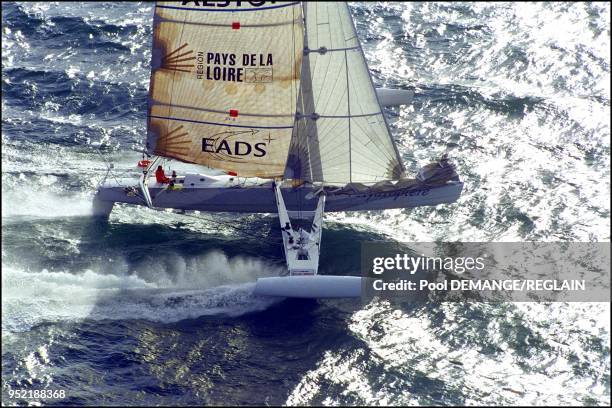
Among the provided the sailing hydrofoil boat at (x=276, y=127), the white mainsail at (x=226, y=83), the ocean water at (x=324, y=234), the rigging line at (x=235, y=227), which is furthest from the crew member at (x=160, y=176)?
the rigging line at (x=235, y=227)

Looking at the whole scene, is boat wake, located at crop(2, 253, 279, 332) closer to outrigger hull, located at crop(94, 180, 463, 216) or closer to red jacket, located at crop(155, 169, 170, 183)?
outrigger hull, located at crop(94, 180, 463, 216)

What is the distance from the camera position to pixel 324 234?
51.4 m

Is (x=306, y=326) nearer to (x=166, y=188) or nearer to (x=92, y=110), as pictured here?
(x=166, y=188)

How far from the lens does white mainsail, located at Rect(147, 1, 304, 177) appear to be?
4653cm

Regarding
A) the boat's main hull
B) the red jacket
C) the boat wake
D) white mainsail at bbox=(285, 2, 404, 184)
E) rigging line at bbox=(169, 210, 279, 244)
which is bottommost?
the boat wake

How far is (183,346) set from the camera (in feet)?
139

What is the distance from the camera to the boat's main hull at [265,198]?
168ft

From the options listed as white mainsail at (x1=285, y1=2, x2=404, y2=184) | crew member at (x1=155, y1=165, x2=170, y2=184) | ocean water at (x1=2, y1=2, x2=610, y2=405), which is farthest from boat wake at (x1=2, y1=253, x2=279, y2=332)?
white mainsail at (x1=285, y1=2, x2=404, y2=184)

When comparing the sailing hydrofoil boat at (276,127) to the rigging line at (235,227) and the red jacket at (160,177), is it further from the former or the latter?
the rigging line at (235,227)

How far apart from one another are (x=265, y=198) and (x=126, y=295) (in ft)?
33.3

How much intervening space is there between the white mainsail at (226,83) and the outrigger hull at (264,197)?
1418 millimetres

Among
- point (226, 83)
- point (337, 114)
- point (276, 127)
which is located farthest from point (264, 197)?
point (226, 83)

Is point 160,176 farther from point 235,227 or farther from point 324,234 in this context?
point 324,234

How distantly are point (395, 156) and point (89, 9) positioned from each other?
39.0 m
